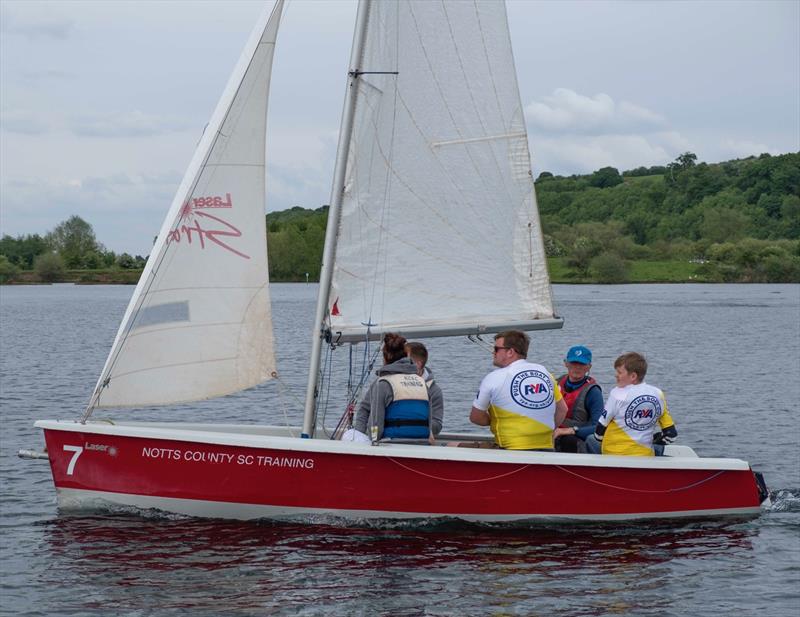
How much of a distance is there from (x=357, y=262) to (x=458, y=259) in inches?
45.5

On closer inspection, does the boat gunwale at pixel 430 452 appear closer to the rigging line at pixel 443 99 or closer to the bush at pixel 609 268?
the rigging line at pixel 443 99

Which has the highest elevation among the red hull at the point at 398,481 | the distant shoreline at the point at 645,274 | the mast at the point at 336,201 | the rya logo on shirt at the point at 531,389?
the distant shoreline at the point at 645,274

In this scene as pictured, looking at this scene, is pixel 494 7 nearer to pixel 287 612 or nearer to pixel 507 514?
pixel 507 514

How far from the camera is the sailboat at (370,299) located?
39.4 ft

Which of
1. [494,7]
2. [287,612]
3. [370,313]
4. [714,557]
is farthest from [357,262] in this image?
[714,557]

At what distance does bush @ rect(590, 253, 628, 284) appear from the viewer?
421ft

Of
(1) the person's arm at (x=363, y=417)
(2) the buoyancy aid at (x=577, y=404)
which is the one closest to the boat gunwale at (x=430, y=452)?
(1) the person's arm at (x=363, y=417)

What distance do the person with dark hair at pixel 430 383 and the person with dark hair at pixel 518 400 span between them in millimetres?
548

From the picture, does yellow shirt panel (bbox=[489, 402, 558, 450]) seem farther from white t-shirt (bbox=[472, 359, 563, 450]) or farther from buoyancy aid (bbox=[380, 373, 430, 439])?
buoyancy aid (bbox=[380, 373, 430, 439])

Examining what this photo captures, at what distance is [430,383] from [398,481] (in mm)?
1067

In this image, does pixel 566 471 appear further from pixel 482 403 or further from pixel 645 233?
pixel 645 233

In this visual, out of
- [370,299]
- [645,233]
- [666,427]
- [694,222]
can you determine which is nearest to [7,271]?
[645,233]

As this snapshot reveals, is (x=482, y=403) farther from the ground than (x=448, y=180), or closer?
closer

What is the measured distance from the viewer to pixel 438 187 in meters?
12.7
